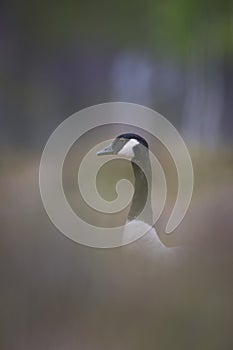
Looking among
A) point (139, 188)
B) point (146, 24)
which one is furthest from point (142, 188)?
point (146, 24)

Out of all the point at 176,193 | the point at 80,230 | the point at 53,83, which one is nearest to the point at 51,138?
the point at 53,83

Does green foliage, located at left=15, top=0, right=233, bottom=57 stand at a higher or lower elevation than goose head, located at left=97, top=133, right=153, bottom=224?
higher

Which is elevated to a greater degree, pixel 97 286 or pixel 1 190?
pixel 1 190

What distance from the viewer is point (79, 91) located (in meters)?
0.93

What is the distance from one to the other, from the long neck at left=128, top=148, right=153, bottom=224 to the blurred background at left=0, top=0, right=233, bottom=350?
52 millimetres

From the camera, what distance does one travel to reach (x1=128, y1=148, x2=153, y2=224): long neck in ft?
3.07

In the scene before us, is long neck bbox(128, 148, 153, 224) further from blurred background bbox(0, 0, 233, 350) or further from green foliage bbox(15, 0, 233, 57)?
green foliage bbox(15, 0, 233, 57)

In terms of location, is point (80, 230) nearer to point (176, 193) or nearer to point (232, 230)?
point (176, 193)

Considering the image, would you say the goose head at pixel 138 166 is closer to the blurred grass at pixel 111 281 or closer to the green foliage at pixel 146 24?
the blurred grass at pixel 111 281

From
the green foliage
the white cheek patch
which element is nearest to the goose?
the white cheek patch

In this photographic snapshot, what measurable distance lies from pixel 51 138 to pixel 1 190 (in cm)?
20

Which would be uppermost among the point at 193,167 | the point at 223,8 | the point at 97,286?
the point at 223,8

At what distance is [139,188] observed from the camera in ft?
3.06

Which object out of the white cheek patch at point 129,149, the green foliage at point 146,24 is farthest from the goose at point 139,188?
the green foliage at point 146,24
